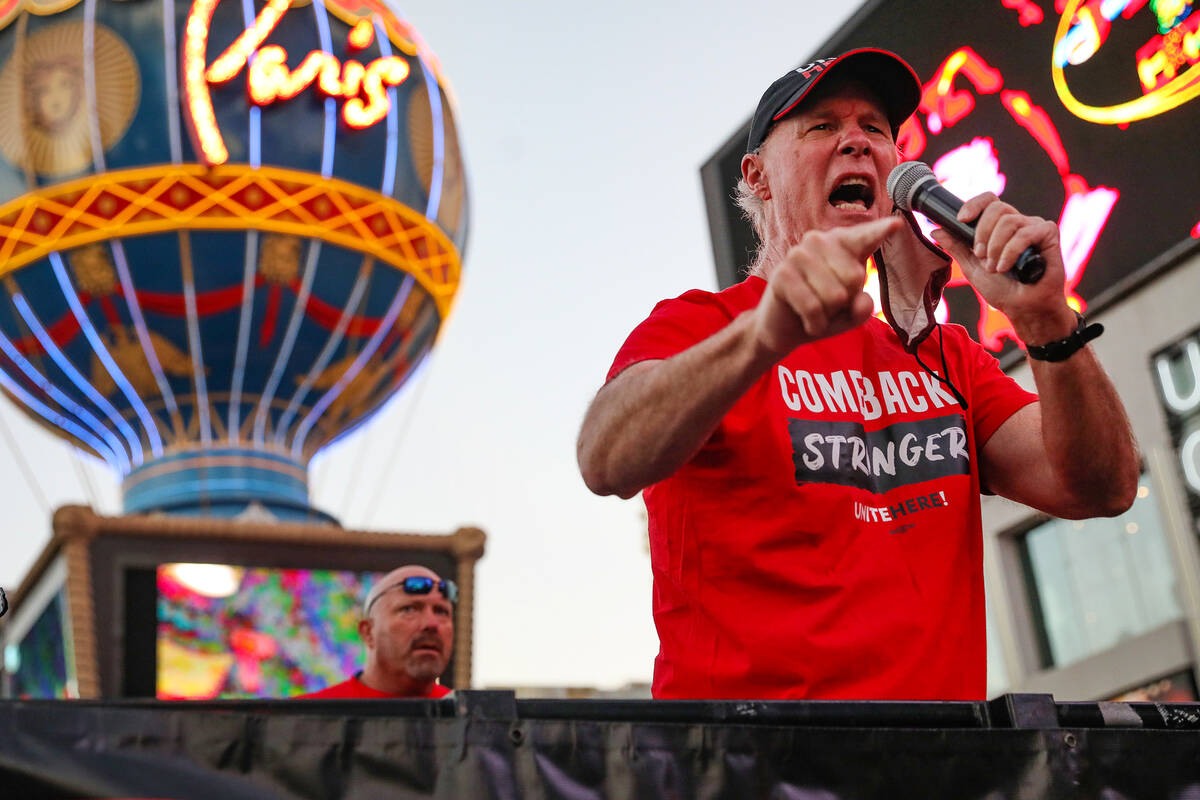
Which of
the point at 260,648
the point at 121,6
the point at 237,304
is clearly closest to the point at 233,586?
the point at 260,648

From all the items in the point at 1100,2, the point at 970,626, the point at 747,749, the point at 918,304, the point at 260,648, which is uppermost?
the point at 1100,2

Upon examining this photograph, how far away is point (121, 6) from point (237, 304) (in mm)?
3824

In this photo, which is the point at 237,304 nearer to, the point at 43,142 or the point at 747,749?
the point at 43,142

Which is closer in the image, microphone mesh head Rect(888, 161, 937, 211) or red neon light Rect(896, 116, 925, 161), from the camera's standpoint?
microphone mesh head Rect(888, 161, 937, 211)

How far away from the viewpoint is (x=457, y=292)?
64.0 feet

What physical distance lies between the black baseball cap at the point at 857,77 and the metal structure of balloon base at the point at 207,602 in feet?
27.3

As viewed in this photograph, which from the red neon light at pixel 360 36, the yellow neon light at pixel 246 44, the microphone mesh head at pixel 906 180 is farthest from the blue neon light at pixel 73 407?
the microphone mesh head at pixel 906 180

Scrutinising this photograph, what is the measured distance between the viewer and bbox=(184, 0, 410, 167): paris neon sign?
17172 millimetres

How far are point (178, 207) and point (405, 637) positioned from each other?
11.0 metres

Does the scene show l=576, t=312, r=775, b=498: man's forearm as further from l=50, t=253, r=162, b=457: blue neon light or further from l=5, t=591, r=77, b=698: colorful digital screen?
l=50, t=253, r=162, b=457: blue neon light

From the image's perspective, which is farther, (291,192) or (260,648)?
(291,192)

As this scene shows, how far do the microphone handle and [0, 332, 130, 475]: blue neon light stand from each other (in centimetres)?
1686

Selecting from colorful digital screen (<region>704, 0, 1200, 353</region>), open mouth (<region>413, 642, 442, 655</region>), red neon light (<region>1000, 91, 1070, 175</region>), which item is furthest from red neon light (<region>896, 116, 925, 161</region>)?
open mouth (<region>413, 642, 442, 655</region>)

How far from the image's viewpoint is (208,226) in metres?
16.9
